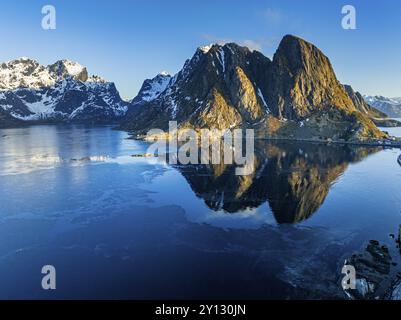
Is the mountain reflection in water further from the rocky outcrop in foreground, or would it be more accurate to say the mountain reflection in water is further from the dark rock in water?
the rocky outcrop in foreground

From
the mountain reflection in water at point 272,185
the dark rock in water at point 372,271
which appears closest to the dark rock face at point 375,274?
the dark rock in water at point 372,271

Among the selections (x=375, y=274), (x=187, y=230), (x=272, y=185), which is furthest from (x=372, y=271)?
(x=272, y=185)

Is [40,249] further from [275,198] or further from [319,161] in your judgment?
[319,161]

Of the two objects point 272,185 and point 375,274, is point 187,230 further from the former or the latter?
point 272,185

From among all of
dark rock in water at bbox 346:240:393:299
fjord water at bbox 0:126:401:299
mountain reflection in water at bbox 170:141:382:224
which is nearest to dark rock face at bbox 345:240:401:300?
dark rock in water at bbox 346:240:393:299

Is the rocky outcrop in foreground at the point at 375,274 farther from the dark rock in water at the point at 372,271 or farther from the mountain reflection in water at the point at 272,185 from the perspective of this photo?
the mountain reflection in water at the point at 272,185
